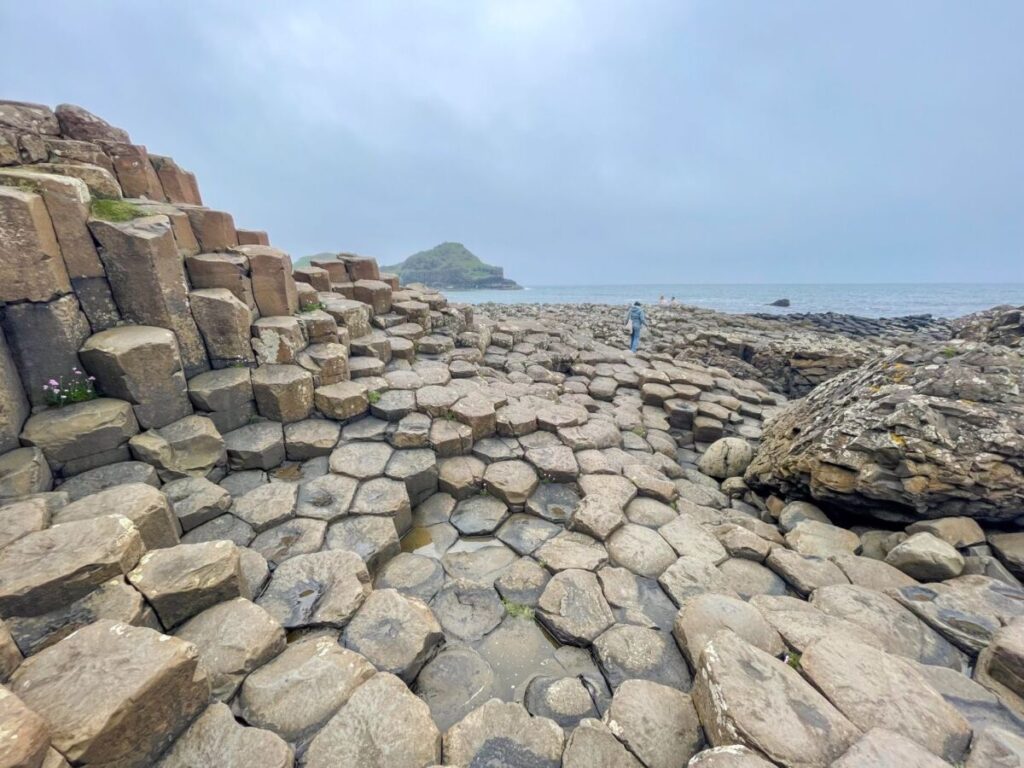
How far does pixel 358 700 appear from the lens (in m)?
2.01

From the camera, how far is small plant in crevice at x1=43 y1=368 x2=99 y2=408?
128 inches

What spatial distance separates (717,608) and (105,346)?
17.3 ft

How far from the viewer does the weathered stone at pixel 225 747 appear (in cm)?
171

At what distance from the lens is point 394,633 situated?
248 cm

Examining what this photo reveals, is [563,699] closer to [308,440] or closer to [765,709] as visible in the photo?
[765,709]

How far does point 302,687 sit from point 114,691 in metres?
0.79

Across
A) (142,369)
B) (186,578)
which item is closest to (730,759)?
(186,578)

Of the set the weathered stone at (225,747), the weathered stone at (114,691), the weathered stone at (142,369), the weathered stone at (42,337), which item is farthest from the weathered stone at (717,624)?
the weathered stone at (42,337)

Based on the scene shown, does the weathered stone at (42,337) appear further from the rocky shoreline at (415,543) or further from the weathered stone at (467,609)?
the weathered stone at (467,609)

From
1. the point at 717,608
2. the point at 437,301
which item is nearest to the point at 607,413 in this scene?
the point at 717,608

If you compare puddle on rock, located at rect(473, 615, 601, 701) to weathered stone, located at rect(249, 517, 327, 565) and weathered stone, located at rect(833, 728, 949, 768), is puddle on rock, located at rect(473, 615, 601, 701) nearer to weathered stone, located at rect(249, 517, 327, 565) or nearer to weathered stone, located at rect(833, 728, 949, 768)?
weathered stone, located at rect(833, 728, 949, 768)

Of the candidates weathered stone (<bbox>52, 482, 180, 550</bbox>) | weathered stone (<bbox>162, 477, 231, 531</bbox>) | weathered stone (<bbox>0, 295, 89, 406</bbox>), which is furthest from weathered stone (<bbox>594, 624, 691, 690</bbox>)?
weathered stone (<bbox>0, 295, 89, 406</bbox>)

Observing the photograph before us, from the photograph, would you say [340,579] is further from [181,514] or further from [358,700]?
[181,514]

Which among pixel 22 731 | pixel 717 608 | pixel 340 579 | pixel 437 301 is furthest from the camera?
pixel 437 301
